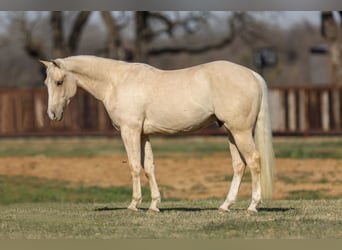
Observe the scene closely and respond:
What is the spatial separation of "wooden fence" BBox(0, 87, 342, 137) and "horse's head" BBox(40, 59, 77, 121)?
74.2 ft

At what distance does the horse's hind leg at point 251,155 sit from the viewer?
43.8 feet

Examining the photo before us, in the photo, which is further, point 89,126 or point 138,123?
point 89,126

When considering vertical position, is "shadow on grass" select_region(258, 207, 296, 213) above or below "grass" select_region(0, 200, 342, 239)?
below

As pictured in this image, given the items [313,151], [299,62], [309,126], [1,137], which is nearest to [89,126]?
[1,137]

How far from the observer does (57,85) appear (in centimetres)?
1419

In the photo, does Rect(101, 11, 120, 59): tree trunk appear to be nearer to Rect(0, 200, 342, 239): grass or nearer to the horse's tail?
Rect(0, 200, 342, 239): grass

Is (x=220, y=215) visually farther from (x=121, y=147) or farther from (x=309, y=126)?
(x=309, y=126)

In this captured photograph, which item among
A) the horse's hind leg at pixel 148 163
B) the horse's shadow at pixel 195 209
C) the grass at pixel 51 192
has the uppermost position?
the horse's hind leg at pixel 148 163

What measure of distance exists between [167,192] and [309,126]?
593 inches

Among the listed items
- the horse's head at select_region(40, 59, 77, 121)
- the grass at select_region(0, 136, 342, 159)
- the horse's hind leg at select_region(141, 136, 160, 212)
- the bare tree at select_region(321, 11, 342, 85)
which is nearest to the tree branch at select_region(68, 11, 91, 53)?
the grass at select_region(0, 136, 342, 159)

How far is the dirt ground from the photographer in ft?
74.9

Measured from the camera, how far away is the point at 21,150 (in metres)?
33.8

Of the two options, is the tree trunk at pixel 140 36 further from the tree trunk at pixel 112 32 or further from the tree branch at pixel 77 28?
the tree branch at pixel 77 28

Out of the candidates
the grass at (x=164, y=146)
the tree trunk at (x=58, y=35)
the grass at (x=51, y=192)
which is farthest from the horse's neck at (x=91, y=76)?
the tree trunk at (x=58, y=35)
